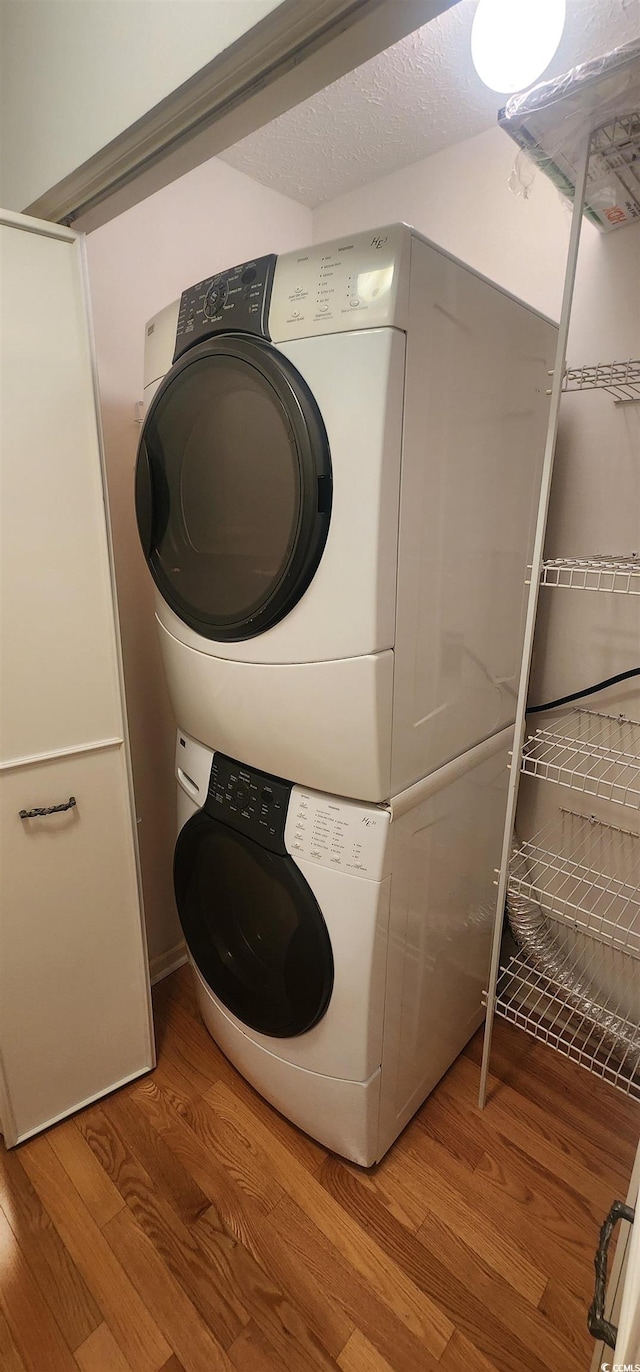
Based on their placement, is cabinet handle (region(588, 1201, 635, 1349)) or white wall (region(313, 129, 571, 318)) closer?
cabinet handle (region(588, 1201, 635, 1349))

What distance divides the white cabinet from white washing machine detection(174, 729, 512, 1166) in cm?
18

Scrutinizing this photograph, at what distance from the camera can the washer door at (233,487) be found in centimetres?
96

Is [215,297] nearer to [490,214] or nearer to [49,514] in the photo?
[49,514]

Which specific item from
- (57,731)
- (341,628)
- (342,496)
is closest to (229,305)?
(342,496)

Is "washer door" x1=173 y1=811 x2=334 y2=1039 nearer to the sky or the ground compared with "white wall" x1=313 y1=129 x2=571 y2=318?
nearer to the ground

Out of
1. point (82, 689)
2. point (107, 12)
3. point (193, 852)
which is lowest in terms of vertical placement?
point (193, 852)

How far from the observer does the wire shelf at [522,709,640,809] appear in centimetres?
147

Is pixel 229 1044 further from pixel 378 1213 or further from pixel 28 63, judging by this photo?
pixel 28 63

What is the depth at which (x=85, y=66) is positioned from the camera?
0.86 meters

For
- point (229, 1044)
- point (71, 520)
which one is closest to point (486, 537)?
point (71, 520)

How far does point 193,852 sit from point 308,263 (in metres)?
1.17

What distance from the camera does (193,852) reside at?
144cm

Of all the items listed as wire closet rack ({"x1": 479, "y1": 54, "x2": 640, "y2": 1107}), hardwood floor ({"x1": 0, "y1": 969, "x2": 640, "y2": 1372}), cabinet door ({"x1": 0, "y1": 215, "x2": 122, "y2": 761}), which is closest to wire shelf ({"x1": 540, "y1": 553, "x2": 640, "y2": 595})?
wire closet rack ({"x1": 479, "y1": 54, "x2": 640, "y2": 1107})

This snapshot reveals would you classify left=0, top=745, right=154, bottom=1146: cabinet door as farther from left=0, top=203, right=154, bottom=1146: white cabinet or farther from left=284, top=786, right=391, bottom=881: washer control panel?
left=284, top=786, right=391, bottom=881: washer control panel
